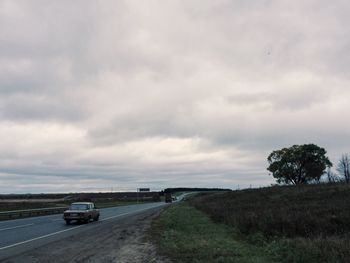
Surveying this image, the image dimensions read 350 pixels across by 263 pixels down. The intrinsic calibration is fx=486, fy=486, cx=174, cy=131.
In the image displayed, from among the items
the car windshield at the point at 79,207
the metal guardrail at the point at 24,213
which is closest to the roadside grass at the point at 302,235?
the car windshield at the point at 79,207

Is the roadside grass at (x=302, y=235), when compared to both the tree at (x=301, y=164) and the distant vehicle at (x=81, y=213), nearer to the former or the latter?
the distant vehicle at (x=81, y=213)

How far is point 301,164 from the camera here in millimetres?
113688

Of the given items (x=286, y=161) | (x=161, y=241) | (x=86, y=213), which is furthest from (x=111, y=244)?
(x=286, y=161)

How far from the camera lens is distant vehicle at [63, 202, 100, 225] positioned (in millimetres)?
38250

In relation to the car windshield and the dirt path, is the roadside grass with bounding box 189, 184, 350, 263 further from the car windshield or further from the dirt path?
the car windshield

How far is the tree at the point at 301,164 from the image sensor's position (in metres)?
113


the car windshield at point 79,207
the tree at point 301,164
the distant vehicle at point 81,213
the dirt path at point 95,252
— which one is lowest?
the dirt path at point 95,252

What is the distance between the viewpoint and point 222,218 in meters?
30.3

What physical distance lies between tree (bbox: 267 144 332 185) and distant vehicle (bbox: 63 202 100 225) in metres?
79.5

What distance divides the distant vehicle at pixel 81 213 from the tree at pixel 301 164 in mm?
79471

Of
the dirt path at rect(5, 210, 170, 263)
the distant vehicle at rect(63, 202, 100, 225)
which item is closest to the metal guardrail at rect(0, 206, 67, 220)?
the distant vehicle at rect(63, 202, 100, 225)

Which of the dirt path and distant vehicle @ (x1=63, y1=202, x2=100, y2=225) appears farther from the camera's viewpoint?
distant vehicle @ (x1=63, y1=202, x2=100, y2=225)

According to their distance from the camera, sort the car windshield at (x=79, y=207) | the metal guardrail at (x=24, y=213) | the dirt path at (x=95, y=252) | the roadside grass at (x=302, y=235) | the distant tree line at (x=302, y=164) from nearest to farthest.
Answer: the roadside grass at (x=302, y=235)
the dirt path at (x=95, y=252)
the car windshield at (x=79, y=207)
the metal guardrail at (x=24, y=213)
the distant tree line at (x=302, y=164)

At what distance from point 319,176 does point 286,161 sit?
816cm
